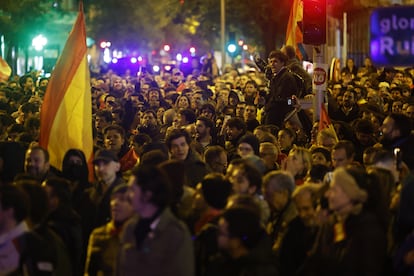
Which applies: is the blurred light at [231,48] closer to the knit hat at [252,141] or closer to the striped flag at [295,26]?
the striped flag at [295,26]

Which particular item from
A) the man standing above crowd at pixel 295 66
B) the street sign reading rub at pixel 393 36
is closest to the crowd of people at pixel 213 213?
the street sign reading rub at pixel 393 36

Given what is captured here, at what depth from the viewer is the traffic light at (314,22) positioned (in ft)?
59.7

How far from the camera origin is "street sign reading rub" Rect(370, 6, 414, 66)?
9828mm

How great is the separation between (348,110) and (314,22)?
2.77 meters

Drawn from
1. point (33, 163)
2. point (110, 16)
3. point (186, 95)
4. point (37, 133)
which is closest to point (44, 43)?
point (110, 16)

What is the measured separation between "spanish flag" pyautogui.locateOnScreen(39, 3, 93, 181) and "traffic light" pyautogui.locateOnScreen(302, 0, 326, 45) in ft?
15.5

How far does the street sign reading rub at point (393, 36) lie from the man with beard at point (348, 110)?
9.78 m

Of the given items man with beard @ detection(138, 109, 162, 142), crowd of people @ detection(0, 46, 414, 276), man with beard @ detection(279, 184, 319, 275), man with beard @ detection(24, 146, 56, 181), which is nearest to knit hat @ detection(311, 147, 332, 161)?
crowd of people @ detection(0, 46, 414, 276)

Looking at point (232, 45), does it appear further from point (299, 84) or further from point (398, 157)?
point (398, 157)

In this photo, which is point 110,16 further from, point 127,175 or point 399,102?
point 127,175

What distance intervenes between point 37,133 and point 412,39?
7.04 meters

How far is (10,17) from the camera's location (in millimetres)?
41469

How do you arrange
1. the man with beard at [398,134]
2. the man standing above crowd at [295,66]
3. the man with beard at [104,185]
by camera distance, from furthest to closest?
the man standing above crowd at [295,66] → the man with beard at [398,134] → the man with beard at [104,185]

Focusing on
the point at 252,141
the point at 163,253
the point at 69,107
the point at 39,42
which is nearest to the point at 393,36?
the point at 163,253
